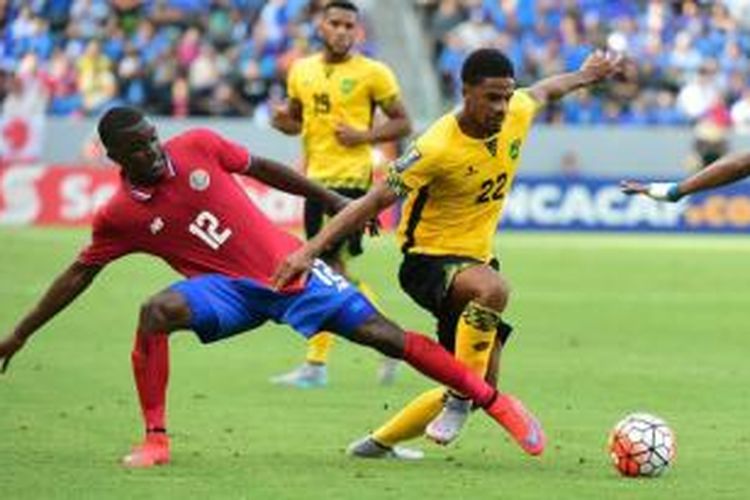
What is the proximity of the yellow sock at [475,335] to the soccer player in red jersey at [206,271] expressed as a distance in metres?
0.42

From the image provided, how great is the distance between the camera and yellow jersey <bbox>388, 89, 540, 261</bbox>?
10.7m

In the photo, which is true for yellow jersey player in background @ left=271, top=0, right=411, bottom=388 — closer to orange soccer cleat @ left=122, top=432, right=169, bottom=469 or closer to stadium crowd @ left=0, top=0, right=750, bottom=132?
orange soccer cleat @ left=122, top=432, right=169, bottom=469

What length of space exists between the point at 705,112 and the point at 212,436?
76.7 ft

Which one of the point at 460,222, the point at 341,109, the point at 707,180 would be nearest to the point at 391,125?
the point at 341,109

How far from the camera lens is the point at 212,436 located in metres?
11.9

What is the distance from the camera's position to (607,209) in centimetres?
3200

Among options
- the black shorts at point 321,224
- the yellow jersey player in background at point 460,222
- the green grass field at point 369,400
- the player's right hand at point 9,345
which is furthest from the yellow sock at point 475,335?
the black shorts at point 321,224

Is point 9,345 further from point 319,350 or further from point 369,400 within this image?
point 319,350

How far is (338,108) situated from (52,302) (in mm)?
→ 5246

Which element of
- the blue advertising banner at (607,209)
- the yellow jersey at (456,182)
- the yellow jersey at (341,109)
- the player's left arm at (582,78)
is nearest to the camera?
the yellow jersey at (456,182)

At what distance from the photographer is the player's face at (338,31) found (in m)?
15.4

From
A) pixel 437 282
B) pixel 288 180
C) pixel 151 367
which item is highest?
pixel 288 180

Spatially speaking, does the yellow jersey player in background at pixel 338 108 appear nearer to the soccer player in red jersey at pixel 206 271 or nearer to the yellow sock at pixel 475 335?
the yellow sock at pixel 475 335

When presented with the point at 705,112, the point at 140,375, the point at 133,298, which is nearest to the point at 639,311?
the point at 133,298
